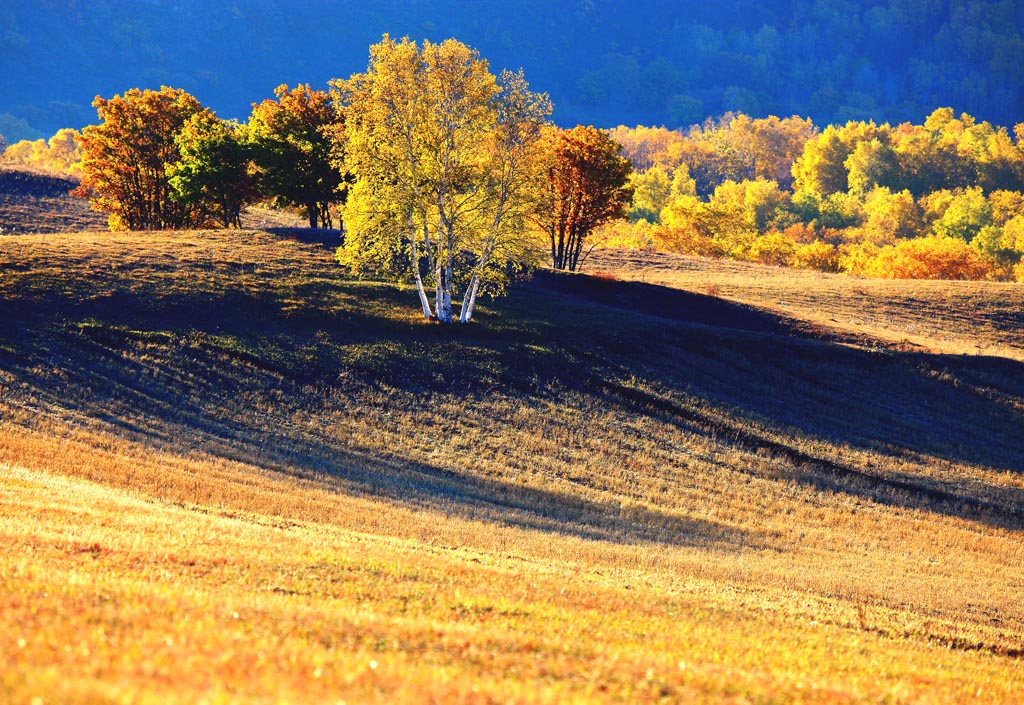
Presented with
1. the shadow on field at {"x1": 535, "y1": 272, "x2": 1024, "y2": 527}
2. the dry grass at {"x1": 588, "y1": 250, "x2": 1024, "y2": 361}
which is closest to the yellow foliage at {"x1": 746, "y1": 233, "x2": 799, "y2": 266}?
the dry grass at {"x1": 588, "y1": 250, "x2": 1024, "y2": 361}

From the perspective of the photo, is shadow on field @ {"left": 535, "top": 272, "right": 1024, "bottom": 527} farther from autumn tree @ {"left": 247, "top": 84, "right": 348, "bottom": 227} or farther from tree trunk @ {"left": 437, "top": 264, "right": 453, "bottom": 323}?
autumn tree @ {"left": 247, "top": 84, "right": 348, "bottom": 227}

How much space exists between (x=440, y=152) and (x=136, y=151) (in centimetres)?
3625

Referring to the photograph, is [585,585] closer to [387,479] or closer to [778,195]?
[387,479]

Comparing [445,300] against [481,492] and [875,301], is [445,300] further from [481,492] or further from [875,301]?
[875,301]

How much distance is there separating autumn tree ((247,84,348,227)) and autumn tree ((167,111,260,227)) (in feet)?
5.73

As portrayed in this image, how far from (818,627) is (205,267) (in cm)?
4478

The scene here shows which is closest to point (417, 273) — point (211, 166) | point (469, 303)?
point (469, 303)

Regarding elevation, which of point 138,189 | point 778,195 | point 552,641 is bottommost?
point 552,641

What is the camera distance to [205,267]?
53062 millimetres

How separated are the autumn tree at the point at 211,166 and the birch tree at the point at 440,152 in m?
23.2

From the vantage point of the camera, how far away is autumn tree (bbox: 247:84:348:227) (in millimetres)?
65750

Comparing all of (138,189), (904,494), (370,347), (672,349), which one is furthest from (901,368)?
(138,189)

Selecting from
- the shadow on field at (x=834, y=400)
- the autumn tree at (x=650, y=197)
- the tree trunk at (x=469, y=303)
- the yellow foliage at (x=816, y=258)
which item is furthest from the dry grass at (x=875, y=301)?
the autumn tree at (x=650, y=197)

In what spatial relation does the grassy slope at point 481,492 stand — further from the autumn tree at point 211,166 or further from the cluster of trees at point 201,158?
the cluster of trees at point 201,158
